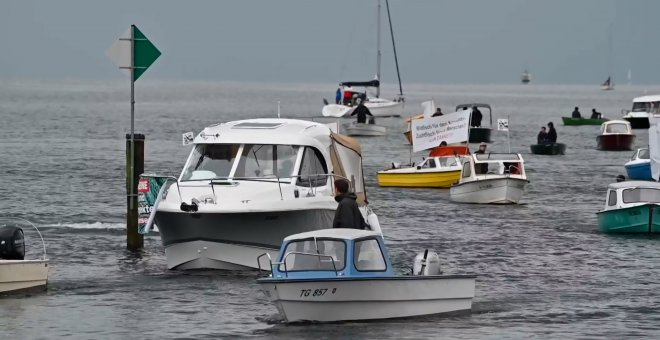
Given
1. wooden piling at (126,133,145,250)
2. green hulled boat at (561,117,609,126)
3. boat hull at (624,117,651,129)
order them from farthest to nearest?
green hulled boat at (561,117,609,126), boat hull at (624,117,651,129), wooden piling at (126,133,145,250)

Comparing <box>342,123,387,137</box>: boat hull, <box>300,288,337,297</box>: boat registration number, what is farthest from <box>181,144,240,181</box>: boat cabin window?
<box>342,123,387,137</box>: boat hull

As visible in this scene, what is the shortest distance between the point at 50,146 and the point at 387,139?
958 inches

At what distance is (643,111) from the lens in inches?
4136

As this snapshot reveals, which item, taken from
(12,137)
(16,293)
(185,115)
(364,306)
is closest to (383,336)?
(364,306)

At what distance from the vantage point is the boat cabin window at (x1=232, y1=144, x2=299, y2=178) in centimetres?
3016

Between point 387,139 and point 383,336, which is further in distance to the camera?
point 387,139

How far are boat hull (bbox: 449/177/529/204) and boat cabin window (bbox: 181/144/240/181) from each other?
19441mm

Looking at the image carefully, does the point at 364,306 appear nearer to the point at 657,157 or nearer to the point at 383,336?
the point at 383,336

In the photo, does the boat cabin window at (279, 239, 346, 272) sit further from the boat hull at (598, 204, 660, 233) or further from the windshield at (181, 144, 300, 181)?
the boat hull at (598, 204, 660, 233)

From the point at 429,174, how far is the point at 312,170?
23565mm

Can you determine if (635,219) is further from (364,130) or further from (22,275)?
(364,130)

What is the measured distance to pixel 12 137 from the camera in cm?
9350

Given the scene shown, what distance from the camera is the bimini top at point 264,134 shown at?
100 feet

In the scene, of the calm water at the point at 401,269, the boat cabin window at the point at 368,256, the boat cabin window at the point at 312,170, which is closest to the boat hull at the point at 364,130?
the calm water at the point at 401,269
